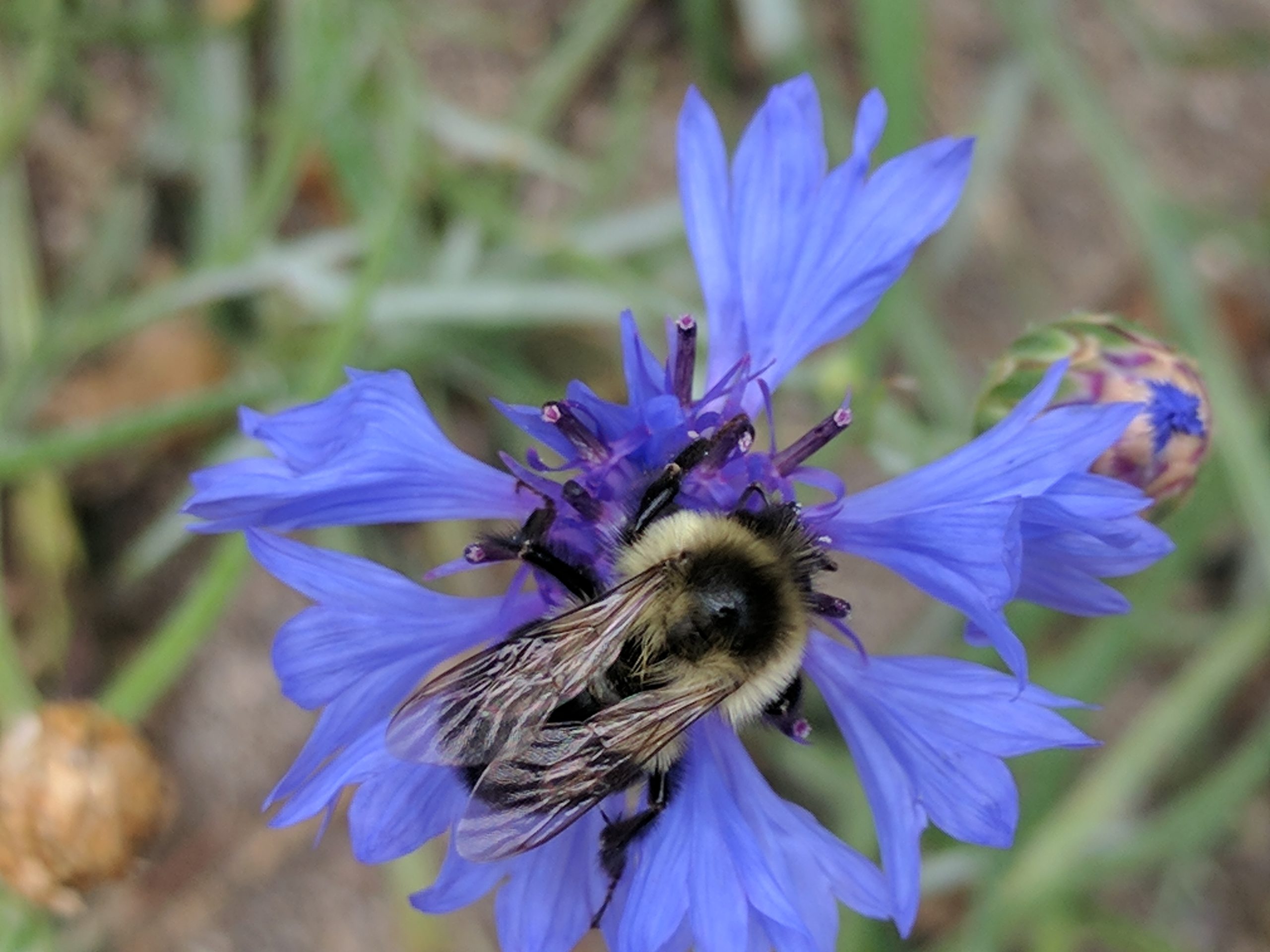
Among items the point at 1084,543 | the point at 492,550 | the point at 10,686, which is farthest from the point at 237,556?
the point at 1084,543

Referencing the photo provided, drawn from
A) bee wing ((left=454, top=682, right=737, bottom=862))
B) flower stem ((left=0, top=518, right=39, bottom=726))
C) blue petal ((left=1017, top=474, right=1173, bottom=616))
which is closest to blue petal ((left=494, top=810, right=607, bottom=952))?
bee wing ((left=454, top=682, right=737, bottom=862))

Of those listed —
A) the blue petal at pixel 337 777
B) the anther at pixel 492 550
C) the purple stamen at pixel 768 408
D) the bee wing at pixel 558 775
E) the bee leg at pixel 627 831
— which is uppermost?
the purple stamen at pixel 768 408

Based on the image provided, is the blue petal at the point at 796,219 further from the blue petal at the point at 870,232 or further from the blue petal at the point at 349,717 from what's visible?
the blue petal at the point at 349,717

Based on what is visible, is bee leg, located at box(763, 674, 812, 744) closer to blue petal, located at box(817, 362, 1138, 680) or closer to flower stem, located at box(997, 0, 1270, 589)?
blue petal, located at box(817, 362, 1138, 680)

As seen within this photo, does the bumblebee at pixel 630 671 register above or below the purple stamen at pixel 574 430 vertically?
below

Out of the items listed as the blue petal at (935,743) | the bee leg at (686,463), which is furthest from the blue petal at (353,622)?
the blue petal at (935,743)

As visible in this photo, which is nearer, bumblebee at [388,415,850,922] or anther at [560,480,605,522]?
bumblebee at [388,415,850,922]

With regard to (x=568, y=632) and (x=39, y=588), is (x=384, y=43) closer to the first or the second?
(x=39, y=588)
